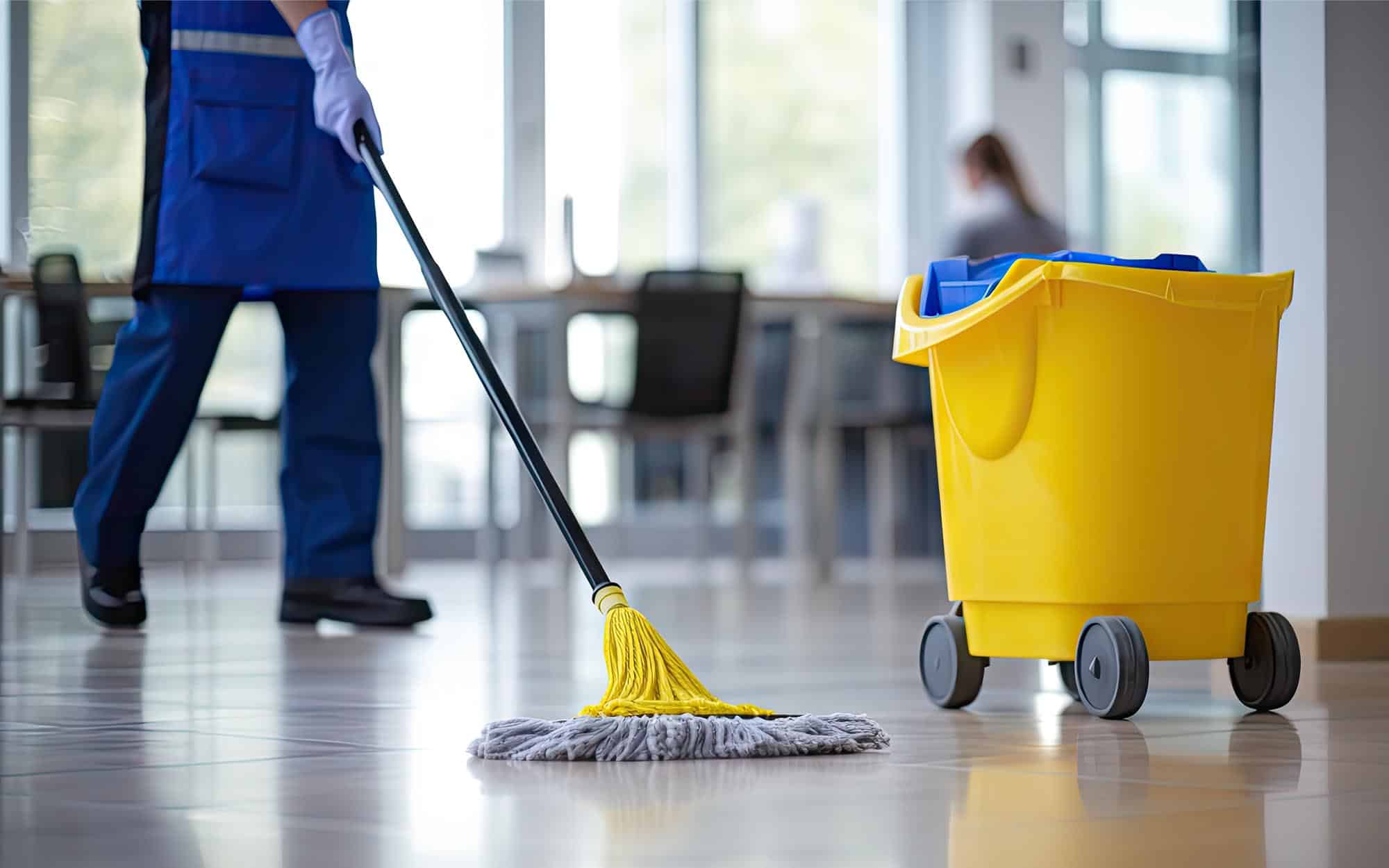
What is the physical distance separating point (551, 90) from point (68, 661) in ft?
18.4

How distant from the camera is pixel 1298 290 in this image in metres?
2.44

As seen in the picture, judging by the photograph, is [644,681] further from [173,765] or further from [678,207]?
[678,207]

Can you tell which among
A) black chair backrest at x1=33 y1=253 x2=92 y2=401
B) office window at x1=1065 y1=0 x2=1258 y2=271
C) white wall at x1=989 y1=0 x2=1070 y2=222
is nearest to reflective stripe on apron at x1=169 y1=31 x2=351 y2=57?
black chair backrest at x1=33 y1=253 x2=92 y2=401

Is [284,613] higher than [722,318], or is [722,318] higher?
[722,318]

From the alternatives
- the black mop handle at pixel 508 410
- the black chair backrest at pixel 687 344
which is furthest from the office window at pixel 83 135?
the black mop handle at pixel 508 410

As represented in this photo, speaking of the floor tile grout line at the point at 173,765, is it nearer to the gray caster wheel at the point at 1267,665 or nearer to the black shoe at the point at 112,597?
the gray caster wheel at the point at 1267,665

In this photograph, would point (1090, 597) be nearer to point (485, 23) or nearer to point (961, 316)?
point (961, 316)

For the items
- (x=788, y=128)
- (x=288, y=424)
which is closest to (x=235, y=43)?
(x=288, y=424)

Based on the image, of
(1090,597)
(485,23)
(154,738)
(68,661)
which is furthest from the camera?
(485,23)

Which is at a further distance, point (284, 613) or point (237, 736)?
point (284, 613)

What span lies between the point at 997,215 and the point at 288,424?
117 inches

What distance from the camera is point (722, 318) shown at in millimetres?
5215

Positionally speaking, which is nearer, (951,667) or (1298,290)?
(951,667)

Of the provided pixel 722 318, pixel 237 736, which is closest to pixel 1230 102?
pixel 722 318
